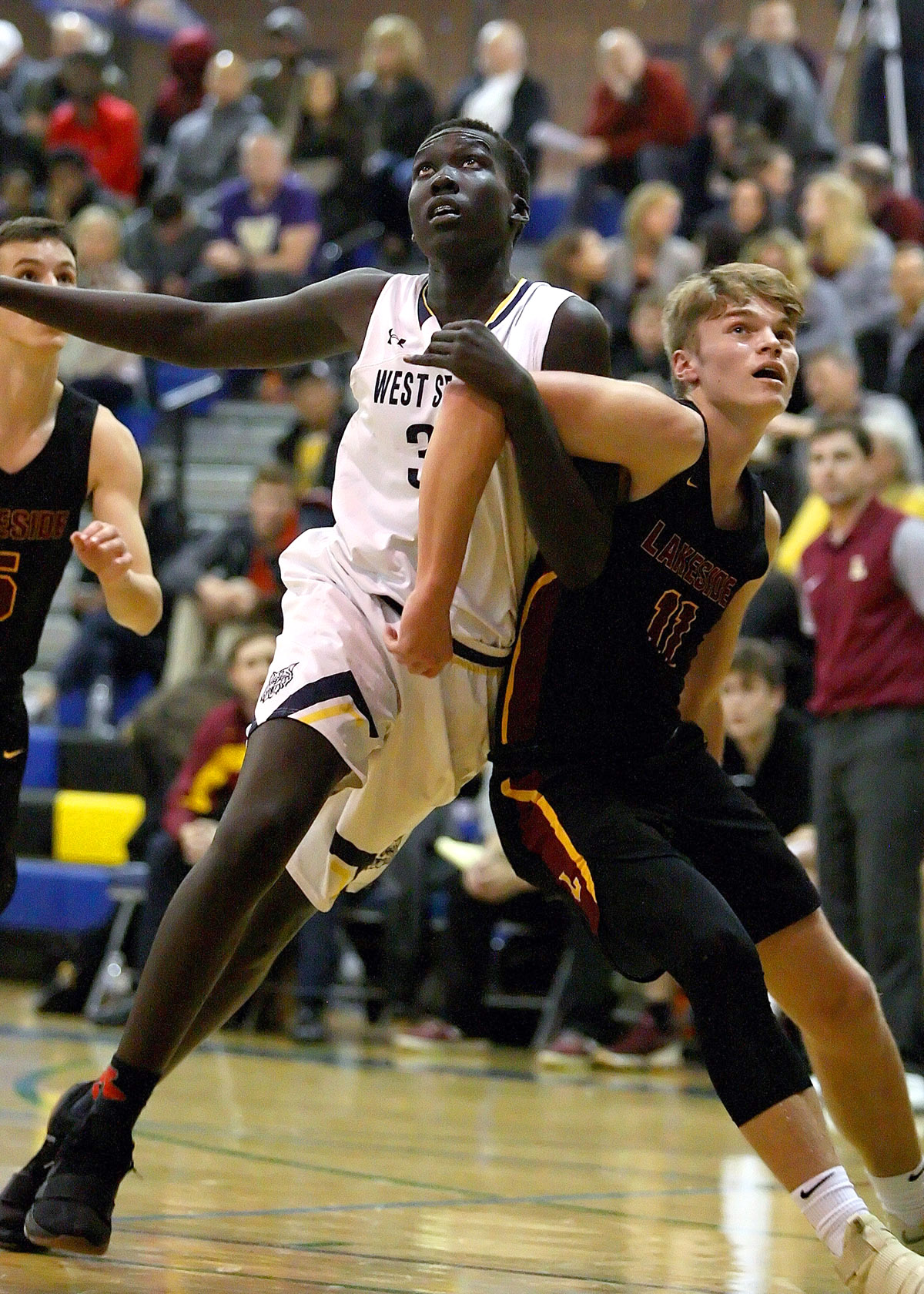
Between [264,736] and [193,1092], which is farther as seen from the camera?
[193,1092]

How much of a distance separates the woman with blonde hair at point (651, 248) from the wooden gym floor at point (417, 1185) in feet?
16.4

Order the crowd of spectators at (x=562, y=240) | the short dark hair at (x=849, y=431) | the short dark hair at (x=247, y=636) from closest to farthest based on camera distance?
the short dark hair at (x=849, y=431) → the crowd of spectators at (x=562, y=240) → the short dark hair at (x=247, y=636)

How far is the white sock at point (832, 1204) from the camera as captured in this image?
304 cm

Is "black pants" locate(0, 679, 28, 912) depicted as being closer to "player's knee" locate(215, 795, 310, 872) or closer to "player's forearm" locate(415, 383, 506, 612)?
"player's knee" locate(215, 795, 310, 872)

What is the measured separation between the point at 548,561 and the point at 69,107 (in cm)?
1195

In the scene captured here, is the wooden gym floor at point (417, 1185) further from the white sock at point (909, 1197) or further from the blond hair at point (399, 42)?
the blond hair at point (399, 42)

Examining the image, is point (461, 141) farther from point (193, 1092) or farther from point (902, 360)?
point (902, 360)

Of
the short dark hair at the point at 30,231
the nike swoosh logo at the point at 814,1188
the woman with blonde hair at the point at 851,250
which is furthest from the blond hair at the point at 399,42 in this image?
the nike swoosh logo at the point at 814,1188

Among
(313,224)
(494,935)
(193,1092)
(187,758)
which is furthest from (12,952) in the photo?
(313,224)

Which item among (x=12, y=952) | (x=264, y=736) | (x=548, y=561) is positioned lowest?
(x=12, y=952)

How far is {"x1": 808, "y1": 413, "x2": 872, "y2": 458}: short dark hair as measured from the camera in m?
6.61

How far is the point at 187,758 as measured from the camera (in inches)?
314

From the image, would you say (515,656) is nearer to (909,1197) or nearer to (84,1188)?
(84,1188)

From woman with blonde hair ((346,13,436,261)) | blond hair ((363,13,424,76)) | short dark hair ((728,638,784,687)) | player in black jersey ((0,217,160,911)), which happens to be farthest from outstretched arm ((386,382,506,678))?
blond hair ((363,13,424,76))
